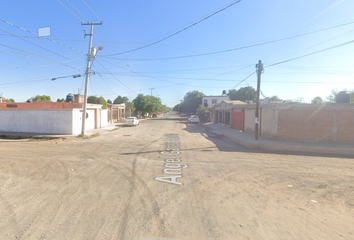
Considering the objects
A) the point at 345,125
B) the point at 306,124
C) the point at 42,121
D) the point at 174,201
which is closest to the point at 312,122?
the point at 306,124

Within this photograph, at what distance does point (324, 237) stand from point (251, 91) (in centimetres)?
5084

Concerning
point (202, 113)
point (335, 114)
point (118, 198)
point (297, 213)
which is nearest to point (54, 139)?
point (118, 198)

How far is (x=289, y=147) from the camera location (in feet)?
36.0

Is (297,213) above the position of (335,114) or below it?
below

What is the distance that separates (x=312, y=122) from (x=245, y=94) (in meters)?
40.2

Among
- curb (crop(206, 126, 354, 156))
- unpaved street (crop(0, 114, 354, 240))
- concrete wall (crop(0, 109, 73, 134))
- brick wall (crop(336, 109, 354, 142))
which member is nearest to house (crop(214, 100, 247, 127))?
brick wall (crop(336, 109, 354, 142))

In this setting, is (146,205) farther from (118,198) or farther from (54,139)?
(54,139)

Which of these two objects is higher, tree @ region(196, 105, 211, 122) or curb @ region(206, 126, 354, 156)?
tree @ region(196, 105, 211, 122)

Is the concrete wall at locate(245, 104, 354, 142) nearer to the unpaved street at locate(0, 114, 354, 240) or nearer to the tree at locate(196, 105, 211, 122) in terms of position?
the unpaved street at locate(0, 114, 354, 240)

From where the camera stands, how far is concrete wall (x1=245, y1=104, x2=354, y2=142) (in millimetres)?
12211

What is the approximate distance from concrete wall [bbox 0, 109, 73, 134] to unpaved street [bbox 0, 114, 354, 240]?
410 inches

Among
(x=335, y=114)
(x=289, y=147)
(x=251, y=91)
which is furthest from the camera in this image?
(x=251, y=91)

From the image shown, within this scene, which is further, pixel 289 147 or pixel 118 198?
pixel 289 147

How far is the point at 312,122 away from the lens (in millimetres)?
12617
